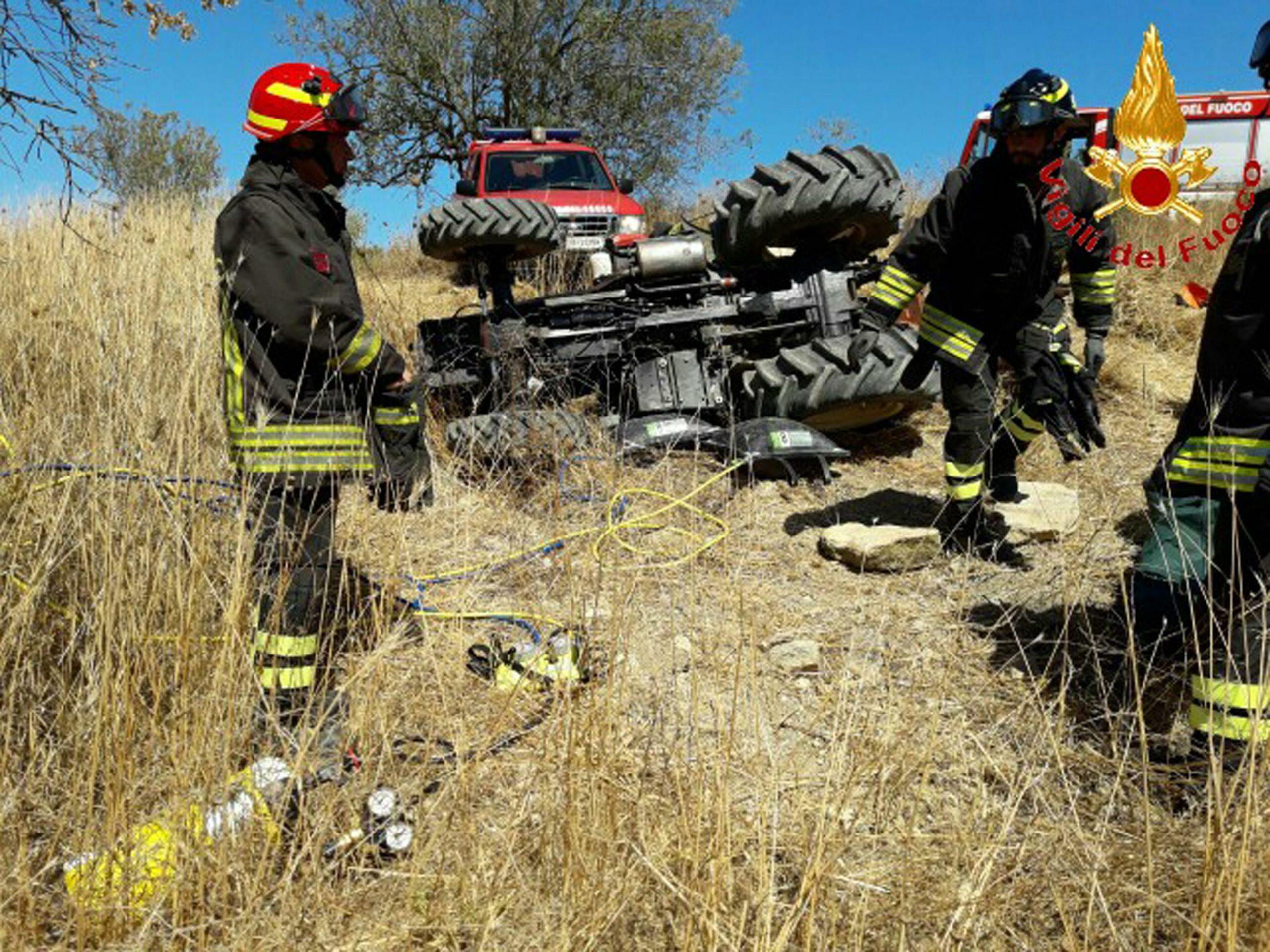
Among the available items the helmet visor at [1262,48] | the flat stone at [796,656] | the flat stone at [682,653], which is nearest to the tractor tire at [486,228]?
the flat stone at [682,653]

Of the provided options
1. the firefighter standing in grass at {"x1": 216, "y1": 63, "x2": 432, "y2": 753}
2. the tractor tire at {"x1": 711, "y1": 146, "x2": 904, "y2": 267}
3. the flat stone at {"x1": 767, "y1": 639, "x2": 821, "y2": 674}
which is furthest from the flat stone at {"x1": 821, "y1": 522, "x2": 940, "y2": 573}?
the firefighter standing in grass at {"x1": 216, "y1": 63, "x2": 432, "y2": 753}

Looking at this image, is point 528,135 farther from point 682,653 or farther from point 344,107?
point 682,653

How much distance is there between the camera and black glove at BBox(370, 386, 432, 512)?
9.28 ft

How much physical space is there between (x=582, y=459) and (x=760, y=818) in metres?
2.98

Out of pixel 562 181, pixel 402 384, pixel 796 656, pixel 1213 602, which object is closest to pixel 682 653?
pixel 796 656

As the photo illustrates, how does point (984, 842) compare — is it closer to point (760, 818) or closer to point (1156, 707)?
point (760, 818)

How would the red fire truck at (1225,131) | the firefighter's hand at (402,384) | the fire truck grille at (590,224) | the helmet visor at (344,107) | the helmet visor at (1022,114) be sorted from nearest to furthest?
the helmet visor at (344,107) < the firefighter's hand at (402,384) < the helmet visor at (1022,114) < the fire truck grille at (590,224) < the red fire truck at (1225,131)

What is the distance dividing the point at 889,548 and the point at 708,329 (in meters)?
1.90

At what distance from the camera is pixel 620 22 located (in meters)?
17.8

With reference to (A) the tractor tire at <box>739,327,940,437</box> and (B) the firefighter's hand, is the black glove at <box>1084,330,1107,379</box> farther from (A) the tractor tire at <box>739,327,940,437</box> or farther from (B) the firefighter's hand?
(B) the firefighter's hand

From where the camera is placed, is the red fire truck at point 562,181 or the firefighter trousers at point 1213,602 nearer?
the firefighter trousers at point 1213,602

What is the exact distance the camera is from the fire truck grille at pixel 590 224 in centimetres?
990

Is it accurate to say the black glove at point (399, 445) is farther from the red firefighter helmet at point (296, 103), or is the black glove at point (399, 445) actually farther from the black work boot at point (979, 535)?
the black work boot at point (979, 535)

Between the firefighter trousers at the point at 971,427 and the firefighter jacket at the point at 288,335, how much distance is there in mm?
2438
